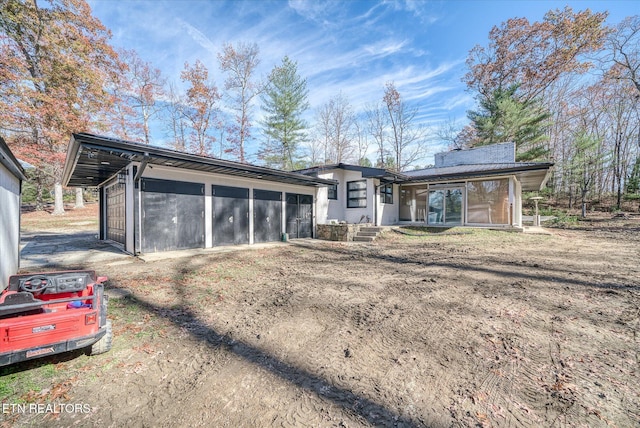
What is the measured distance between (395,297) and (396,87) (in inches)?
998

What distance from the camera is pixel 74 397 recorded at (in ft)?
6.24

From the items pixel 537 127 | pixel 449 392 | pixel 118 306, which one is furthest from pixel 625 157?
pixel 118 306

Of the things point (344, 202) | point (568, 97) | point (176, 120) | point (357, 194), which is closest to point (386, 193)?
point (357, 194)

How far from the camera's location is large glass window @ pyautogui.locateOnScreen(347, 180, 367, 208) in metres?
13.3

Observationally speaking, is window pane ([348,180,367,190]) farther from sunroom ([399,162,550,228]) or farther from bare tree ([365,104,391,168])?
bare tree ([365,104,391,168])

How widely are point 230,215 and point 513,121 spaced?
21833 mm

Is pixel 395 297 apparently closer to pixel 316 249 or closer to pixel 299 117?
pixel 316 249

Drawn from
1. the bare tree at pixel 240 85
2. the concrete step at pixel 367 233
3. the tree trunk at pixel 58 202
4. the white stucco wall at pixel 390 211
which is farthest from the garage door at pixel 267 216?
the tree trunk at pixel 58 202

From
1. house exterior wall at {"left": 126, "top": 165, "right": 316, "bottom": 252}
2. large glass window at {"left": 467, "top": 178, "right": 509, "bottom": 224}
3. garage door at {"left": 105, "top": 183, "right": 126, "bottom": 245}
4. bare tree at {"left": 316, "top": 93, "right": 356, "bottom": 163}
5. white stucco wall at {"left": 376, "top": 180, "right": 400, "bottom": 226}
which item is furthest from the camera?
bare tree at {"left": 316, "top": 93, "right": 356, "bottom": 163}

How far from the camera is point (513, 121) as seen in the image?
62.6ft

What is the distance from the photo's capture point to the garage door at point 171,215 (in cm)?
739

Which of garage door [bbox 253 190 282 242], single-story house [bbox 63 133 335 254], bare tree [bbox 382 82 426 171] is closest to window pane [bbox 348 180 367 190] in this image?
single-story house [bbox 63 133 335 254]

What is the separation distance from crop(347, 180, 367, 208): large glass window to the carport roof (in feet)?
13.5

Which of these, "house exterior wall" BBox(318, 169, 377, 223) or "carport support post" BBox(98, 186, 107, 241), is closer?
"carport support post" BBox(98, 186, 107, 241)
